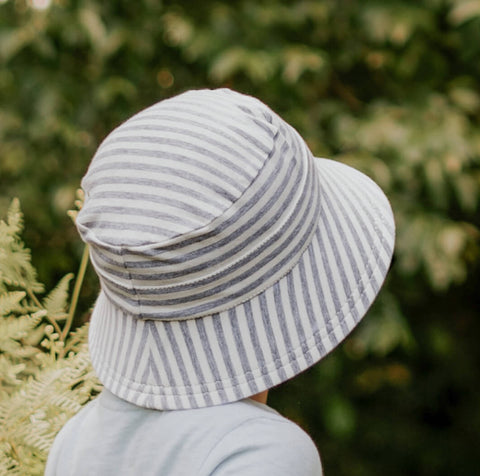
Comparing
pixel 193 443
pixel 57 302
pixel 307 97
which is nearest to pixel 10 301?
pixel 57 302

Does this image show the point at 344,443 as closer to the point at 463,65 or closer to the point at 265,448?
the point at 463,65

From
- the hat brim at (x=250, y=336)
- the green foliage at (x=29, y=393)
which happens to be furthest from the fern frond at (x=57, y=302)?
the hat brim at (x=250, y=336)

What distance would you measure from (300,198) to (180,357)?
0.65 feet

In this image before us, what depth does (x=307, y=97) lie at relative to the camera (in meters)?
2.24

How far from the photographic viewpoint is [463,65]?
2.25 meters

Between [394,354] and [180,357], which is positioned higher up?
[180,357]

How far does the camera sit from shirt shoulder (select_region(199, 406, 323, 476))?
572 millimetres

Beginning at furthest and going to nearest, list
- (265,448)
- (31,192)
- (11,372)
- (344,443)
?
1. (344,443)
2. (31,192)
3. (11,372)
4. (265,448)

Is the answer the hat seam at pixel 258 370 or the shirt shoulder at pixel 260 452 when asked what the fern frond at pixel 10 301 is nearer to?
the hat seam at pixel 258 370

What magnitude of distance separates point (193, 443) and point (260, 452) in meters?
0.06

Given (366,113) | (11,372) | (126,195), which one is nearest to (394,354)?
(366,113)

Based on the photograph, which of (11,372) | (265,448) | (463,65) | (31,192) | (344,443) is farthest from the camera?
(344,443)

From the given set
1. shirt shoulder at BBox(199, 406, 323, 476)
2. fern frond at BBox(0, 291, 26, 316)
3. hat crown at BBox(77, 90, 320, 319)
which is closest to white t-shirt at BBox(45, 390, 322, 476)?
shirt shoulder at BBox(199, 406, 323, 476)

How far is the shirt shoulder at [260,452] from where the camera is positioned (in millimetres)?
572
